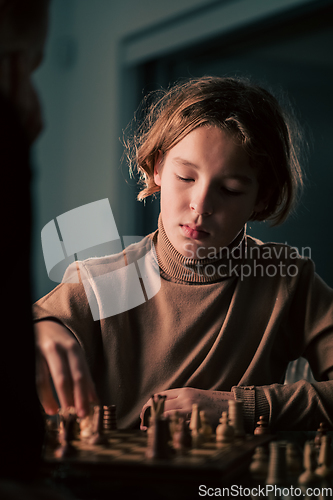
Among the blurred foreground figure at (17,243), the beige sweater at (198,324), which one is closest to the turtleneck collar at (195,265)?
the beige sweater at (198,324)

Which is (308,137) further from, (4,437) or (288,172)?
(4,437)

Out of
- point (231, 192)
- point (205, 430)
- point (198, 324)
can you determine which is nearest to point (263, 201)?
point (231, 192)

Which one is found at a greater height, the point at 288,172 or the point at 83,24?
the point at 83,24

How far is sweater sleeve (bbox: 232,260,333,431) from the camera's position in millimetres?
749

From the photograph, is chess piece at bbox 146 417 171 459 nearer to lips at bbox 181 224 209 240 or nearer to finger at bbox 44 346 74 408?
finger at bbox 44 346 74 408

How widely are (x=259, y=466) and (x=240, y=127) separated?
60 centimetres

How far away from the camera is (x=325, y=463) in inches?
19.3

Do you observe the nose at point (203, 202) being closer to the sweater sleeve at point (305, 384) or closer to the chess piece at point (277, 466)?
the sweater sleeve at point (305, 384)

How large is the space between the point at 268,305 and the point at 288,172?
293 mm

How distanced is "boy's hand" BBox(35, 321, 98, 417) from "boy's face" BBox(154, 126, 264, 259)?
38cm

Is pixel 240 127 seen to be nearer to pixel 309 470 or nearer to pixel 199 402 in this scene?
pixel 199 402

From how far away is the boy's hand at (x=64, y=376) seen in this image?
50 cm

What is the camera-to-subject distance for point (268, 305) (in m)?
0.94

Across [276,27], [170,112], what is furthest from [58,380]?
[276,27]
